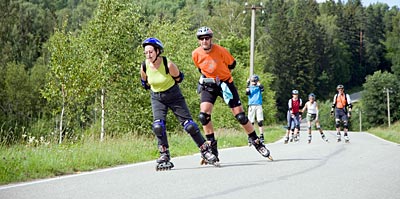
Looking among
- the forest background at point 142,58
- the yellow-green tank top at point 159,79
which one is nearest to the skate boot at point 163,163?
the yellow-green tank top at point 159,79

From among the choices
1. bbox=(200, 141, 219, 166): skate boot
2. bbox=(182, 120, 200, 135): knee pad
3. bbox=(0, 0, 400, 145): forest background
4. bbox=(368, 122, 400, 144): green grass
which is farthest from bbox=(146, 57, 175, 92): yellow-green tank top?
bbox=(368, 122, 400, 144): green grass

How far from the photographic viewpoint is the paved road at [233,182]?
5.18m

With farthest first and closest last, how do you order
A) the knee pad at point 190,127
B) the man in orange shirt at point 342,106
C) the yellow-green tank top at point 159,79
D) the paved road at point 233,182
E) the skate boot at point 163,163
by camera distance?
the man in orange shirt at point 342,106, the knee pad at point 190,127, the yellow-green tank top at point 159,79, the skate boot at point 163,163, the paved road at point 233,182

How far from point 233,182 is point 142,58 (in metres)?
26.4

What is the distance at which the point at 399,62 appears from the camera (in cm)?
10594

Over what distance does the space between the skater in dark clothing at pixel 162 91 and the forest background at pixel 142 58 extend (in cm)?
314

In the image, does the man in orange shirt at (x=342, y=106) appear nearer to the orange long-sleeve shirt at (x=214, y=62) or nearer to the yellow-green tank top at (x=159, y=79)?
the orange long-sleeve shirt at (x=214, y=62)

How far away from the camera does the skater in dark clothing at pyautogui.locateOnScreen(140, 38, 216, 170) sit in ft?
23.9

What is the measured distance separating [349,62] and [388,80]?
2898cm

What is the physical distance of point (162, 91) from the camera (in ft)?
24.3

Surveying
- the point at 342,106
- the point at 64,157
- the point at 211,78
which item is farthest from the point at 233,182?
the point at 342,106

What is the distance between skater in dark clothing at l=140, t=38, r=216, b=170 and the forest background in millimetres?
3143

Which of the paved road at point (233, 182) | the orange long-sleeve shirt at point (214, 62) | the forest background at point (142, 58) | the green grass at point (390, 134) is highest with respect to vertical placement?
the forest background at point (142, 58)

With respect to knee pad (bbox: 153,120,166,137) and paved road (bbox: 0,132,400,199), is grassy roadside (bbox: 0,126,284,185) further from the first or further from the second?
knee pad (bbox: 153,120,166,137)
